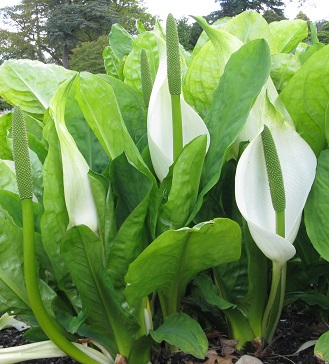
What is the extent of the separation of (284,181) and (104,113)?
28 cm

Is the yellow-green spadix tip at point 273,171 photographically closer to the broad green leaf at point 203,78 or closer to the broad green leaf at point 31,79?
the broad green leaf at point 203,78

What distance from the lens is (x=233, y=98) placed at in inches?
→ 28.4

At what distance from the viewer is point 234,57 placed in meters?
0.72

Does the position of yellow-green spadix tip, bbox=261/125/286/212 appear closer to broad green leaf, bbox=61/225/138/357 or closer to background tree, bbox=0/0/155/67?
broad green leaf, bbox=61/225/138/357

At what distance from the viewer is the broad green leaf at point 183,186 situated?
0.66 metres

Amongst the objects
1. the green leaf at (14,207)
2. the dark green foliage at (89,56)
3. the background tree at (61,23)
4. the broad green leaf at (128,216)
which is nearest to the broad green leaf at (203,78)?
the broad green leaf at (128,216)

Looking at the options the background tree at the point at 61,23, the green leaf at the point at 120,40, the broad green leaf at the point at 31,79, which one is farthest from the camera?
the background tree at the point at 61,23

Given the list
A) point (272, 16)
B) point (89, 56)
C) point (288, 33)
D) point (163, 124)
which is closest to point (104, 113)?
point (163, 124)

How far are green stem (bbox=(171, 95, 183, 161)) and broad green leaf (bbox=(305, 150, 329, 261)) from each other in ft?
0.66

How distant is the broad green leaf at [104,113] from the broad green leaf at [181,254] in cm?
14

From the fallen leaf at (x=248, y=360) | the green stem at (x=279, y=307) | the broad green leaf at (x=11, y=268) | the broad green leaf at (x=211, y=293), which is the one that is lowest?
the fallen leaf at (x=248, y=360)

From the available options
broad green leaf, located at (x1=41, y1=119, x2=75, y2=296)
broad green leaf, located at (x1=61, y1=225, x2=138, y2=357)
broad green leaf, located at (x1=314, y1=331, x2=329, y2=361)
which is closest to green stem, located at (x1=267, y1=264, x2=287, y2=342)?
broad green leaf, located at (x1=314, y1=331, x2=329, y2=361)

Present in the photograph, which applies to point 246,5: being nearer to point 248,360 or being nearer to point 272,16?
point 272,16

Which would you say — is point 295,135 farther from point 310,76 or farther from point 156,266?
point 156,266
